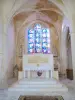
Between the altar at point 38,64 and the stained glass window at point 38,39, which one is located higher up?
the stained glass window at point 38,39

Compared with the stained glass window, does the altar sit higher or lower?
lower

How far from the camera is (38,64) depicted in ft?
38.6

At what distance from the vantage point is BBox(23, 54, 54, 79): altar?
38.4ft

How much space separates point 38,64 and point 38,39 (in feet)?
21.7

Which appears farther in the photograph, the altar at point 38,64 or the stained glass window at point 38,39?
the stained glass window at point 38,39

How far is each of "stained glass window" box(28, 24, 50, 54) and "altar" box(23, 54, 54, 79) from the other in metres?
5.72

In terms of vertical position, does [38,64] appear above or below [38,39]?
below

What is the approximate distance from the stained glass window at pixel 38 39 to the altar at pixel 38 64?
5.72 m

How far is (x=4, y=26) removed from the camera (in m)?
10.9

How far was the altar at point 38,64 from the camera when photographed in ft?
38.4

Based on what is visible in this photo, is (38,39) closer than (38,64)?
No

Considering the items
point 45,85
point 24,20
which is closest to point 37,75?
point 45,85

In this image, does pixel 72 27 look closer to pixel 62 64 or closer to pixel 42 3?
pixel 42 3

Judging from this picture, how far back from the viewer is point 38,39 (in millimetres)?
18016
